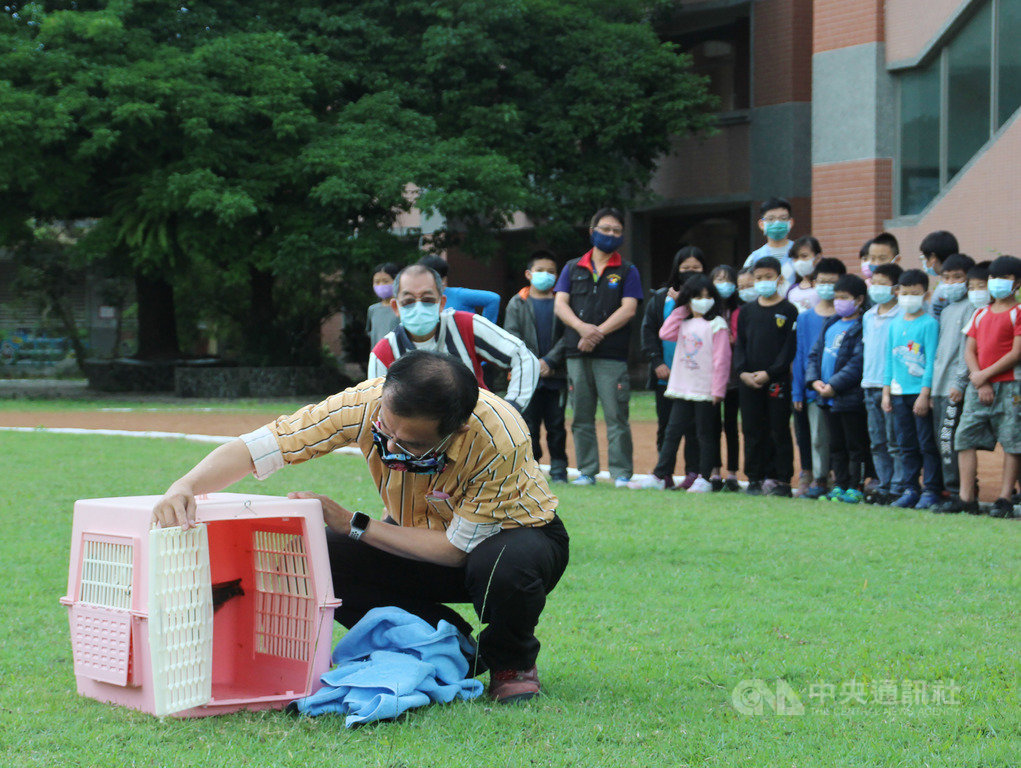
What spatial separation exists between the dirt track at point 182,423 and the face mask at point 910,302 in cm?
351

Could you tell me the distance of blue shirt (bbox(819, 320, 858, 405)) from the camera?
31.4 feet

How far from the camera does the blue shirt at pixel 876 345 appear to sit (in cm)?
923

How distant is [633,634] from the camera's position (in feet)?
16.7

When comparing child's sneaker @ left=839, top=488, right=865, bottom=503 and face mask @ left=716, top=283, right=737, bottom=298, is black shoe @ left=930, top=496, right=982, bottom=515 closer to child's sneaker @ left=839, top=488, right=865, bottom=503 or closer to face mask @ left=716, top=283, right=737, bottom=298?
child's sneaker @ left=839, top=488, right=865, bottom=503

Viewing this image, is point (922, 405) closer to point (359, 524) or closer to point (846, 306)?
point (846, 306)

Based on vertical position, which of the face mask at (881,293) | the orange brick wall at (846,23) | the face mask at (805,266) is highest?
the orange brick wall at (846,23)

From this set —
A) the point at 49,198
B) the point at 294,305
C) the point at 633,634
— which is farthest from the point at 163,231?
the point at 633,634

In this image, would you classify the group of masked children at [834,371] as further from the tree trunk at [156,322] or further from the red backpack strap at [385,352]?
the tree trunk at [156,322]

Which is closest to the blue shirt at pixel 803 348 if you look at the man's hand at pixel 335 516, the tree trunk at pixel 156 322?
the man's hand at pixel 335 516

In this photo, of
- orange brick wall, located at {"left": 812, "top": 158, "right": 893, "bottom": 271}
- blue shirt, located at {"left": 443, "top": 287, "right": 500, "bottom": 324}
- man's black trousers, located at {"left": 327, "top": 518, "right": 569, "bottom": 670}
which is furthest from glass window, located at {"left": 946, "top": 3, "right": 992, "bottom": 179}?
man's black trousers, located at {"left": 327, "top": 518, "right": 569, "bottom": 670}

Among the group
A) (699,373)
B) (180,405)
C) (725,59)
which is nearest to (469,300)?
(699,373)

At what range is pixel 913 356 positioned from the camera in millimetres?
9008

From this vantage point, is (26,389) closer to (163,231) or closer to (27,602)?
(163,231)

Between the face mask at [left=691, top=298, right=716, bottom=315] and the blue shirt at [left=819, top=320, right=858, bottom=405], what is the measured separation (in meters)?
0.97
